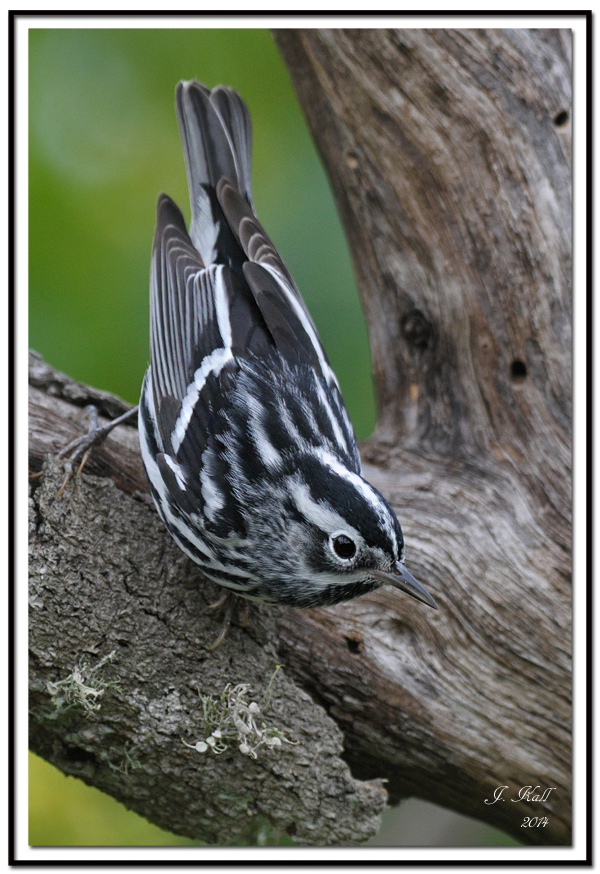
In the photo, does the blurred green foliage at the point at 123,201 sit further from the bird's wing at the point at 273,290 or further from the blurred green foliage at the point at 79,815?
the bird's wing at the point at 273,290

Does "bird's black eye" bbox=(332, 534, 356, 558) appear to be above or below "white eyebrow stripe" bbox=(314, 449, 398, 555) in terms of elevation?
below

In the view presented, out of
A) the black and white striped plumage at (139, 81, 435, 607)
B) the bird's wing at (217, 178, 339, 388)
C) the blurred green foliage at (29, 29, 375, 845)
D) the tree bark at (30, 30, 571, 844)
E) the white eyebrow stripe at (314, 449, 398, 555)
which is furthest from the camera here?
the blurred green foliage at (29, 29, 375, 845)

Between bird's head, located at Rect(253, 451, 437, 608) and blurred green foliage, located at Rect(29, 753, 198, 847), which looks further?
blurred green foliage, located at Rect(29, 753, 198, 847)

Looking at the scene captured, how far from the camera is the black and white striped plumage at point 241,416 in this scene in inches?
90.4

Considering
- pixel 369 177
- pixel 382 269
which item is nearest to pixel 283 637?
pixel 382 269

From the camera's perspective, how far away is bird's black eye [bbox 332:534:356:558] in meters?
2.24

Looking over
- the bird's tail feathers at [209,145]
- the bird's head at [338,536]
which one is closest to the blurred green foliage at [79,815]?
the bird's head at [338,536]

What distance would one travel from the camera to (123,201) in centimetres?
351

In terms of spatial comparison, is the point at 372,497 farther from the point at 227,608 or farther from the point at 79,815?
the point at 79,815

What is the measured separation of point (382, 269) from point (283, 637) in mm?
1767

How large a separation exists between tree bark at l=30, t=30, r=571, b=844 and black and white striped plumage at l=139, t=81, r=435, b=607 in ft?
0.98

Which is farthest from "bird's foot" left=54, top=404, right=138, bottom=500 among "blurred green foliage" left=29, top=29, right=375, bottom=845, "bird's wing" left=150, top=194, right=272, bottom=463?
"blurred green foliage" left=29, top=29, right=375, bottom=845

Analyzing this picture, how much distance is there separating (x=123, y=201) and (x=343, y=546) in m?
2.09

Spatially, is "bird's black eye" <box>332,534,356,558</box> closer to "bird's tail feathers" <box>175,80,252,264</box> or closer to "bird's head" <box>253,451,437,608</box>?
"bird's head" <box>253,451,437,608</box>
